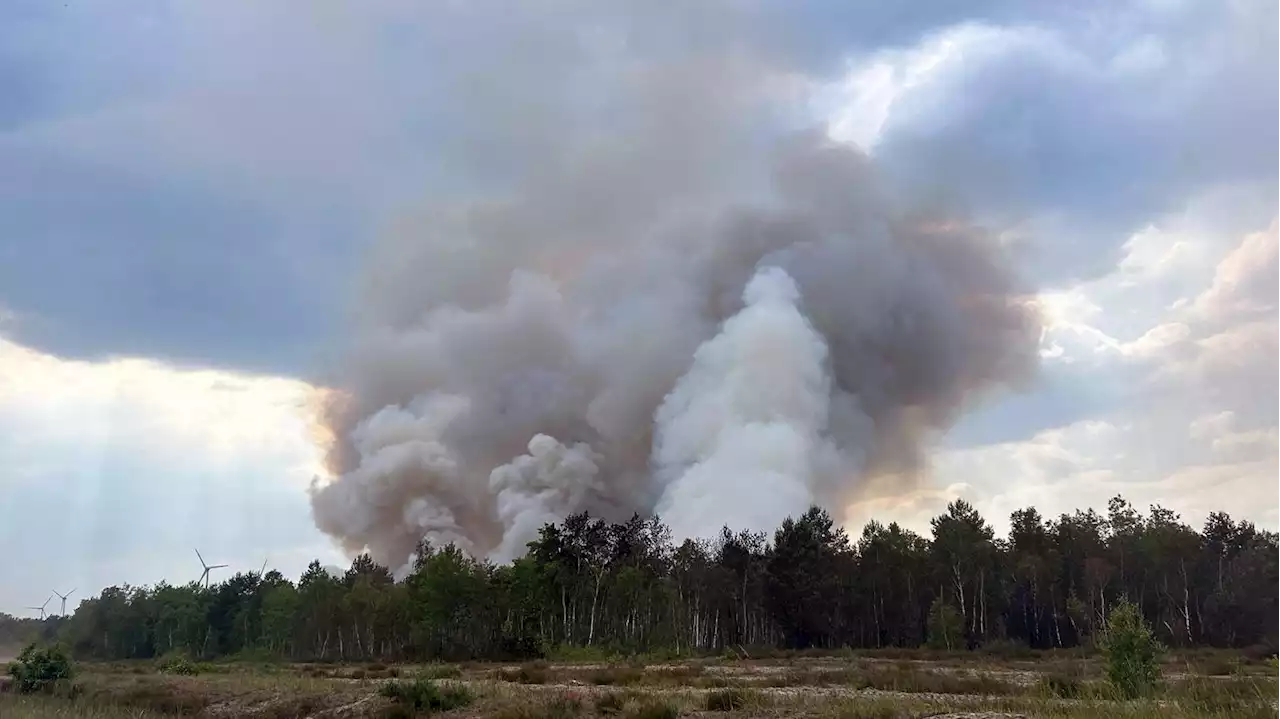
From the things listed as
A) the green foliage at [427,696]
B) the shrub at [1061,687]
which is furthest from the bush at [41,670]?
the shrub at [1061,687]

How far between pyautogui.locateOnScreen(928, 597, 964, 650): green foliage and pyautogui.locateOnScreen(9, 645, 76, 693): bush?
61.8 m

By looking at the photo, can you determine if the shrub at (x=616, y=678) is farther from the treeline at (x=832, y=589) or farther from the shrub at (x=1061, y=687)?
the treeline at (x=832, y=589)

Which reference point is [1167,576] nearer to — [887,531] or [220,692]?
[887,531]

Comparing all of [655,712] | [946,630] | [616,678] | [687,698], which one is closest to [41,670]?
[616,678]

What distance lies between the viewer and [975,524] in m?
91.1

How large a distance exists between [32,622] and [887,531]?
626 feet

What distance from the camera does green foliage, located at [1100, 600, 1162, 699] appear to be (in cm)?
2084

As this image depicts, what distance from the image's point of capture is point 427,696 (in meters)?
25.4

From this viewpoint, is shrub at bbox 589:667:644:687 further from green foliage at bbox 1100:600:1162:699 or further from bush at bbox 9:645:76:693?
bush at bbox 9:645:76:693

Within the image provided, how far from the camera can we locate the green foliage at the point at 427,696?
25.0 metres

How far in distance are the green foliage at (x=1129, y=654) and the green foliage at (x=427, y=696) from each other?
17.1 metres

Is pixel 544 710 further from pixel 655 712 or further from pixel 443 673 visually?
pixel 443 673

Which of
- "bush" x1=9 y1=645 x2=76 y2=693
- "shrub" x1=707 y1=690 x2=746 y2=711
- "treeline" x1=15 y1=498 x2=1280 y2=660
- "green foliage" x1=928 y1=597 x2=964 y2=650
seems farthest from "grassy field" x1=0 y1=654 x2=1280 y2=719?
"treeline" x1=15 y1=498 x2=1280 y2=660

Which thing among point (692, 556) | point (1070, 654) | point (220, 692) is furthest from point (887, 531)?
point (220, 692)
